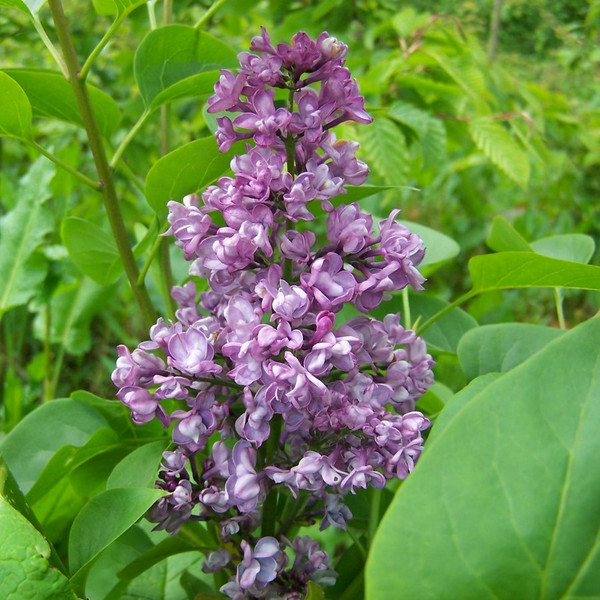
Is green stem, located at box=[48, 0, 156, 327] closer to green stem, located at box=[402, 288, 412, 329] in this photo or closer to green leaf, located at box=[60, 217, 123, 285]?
green leaf, located at box=[60, 217, 123, 285]

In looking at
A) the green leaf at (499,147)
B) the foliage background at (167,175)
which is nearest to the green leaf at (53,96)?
the foliage background at (167,175)

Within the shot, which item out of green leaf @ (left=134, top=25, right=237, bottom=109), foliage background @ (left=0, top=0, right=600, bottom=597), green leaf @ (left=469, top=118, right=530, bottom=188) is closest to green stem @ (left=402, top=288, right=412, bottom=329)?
foliage background @ (left=0, top=0, right=600, bottom=597)

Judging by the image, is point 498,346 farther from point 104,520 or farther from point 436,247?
point 104,520

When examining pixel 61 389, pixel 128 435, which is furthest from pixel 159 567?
pixel 61 389

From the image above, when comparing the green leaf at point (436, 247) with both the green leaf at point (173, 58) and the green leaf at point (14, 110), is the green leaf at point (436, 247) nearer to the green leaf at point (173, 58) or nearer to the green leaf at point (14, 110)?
the green leaf at point (173, 58)

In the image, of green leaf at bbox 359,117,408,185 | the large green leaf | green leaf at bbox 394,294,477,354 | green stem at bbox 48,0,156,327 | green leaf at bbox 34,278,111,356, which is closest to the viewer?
the large green leaf
